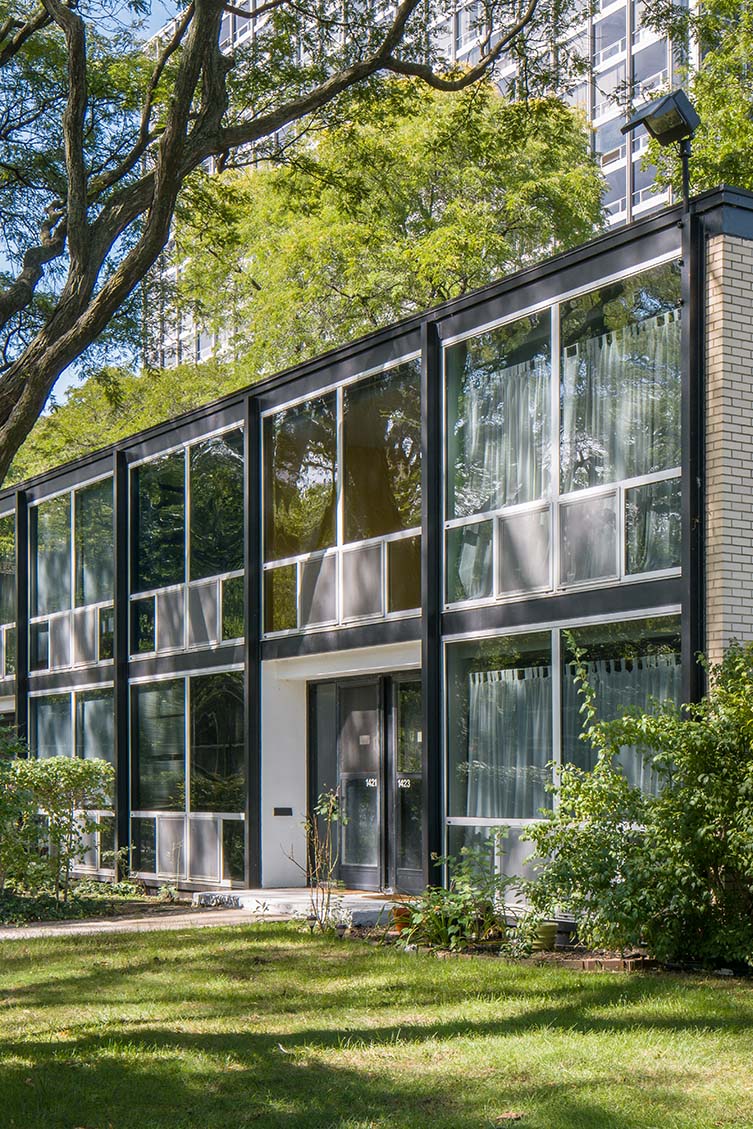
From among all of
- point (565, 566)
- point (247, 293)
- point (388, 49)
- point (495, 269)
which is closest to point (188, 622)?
point (565, 566)

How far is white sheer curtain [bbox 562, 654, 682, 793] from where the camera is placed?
35.6ft

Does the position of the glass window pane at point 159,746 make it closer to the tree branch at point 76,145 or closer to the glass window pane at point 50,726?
the glass window pane at point 50,726

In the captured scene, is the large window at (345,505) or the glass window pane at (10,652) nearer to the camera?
the large window at (345,505)

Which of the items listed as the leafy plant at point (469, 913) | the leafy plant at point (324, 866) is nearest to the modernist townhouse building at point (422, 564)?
the leafy plant at point (324, 866)

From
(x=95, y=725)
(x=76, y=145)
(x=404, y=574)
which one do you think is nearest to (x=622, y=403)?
(x=404, y=574)

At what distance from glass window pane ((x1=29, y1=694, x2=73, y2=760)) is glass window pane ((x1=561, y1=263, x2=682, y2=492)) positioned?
430 inches

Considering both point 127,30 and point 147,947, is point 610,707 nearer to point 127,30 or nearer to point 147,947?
point 147,947

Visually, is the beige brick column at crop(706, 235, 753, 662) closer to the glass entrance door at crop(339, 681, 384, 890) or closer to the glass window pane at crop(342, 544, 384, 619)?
the glass window pane at crop(342, 544, 384, 619)

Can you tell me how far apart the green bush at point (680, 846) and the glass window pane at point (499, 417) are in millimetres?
3041

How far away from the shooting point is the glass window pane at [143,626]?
18297 mm

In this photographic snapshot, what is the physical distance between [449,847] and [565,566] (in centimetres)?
294

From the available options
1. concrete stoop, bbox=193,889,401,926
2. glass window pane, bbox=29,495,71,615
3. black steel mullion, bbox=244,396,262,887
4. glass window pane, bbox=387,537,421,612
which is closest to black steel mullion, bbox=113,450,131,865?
glass window pane, bbox=29,495,71,615

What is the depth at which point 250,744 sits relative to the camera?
15938 mm

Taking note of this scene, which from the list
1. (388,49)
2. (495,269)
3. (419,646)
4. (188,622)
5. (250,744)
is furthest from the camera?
(495,269)
